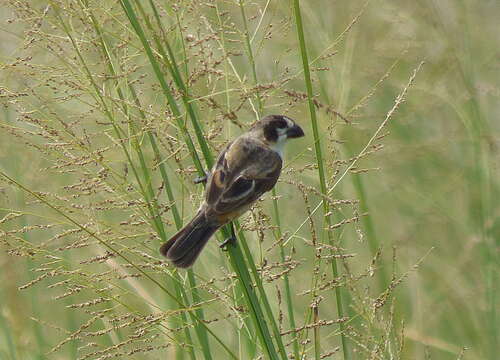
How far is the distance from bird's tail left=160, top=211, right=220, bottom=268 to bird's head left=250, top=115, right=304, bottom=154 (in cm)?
60

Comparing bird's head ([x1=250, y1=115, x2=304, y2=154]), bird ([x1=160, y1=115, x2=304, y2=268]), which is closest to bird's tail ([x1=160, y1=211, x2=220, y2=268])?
bird ([x1=160, y1=115, x2=304, y2=268])

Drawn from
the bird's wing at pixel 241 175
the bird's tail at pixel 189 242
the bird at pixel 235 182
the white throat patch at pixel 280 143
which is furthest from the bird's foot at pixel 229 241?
the white throat patch at pixel 280 143

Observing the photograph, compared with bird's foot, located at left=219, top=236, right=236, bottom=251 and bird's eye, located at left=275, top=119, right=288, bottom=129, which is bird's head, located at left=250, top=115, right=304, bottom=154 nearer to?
bird's eye, located at left=275, top=119, right=288, bottom=129

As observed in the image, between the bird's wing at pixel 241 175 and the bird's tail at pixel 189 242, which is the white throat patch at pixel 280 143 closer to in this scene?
the bird's wing at pixel 241 175

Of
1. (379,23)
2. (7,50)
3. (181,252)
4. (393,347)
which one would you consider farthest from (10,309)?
(379,23)

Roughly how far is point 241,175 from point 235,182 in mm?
56

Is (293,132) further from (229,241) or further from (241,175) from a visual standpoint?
(229,241)

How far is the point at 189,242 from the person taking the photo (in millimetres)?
2850

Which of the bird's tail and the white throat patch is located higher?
the white throat patch

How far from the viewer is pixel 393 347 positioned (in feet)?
12.9

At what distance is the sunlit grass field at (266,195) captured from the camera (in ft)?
8.85

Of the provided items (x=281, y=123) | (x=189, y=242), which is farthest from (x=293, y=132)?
(x=189, y=242)

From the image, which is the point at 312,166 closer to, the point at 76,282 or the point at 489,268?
the point at 76,282

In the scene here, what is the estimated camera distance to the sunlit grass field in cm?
270
